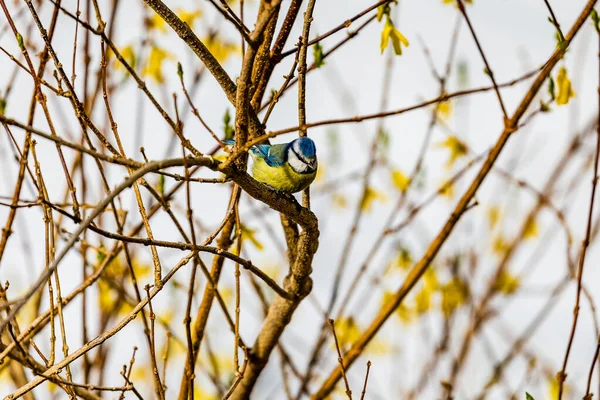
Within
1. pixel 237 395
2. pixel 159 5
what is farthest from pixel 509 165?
pixel 159 5

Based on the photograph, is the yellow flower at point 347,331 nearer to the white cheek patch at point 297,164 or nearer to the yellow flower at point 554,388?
the yellow flower at point 554,388

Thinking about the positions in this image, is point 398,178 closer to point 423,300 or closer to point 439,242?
point 423,300

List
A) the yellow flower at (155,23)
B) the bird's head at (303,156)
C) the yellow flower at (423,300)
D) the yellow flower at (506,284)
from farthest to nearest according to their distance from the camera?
the yellow flower at (506,284), the yellow flower at (423,300), the yellow flower at (155,23), the bird's head at (303,156)

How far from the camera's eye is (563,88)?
2.27 meters

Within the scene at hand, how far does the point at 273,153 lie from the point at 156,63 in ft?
4.13

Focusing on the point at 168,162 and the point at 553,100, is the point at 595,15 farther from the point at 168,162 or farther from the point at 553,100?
the point at 168,162

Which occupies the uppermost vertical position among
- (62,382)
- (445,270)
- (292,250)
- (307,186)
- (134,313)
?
(445,270)

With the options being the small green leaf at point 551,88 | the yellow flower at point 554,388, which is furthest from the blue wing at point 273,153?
the yellow flower at point 554,388

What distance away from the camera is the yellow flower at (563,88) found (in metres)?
2.26

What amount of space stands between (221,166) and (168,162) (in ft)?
0.70

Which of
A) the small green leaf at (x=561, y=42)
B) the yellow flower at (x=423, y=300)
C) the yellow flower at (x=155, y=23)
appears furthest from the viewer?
the yellow flower at (x=423, y=300)

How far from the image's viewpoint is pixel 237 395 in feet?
7.36

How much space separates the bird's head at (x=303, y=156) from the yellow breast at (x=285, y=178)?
0.07 feet

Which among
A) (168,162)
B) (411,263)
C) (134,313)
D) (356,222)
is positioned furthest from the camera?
(411,263)
